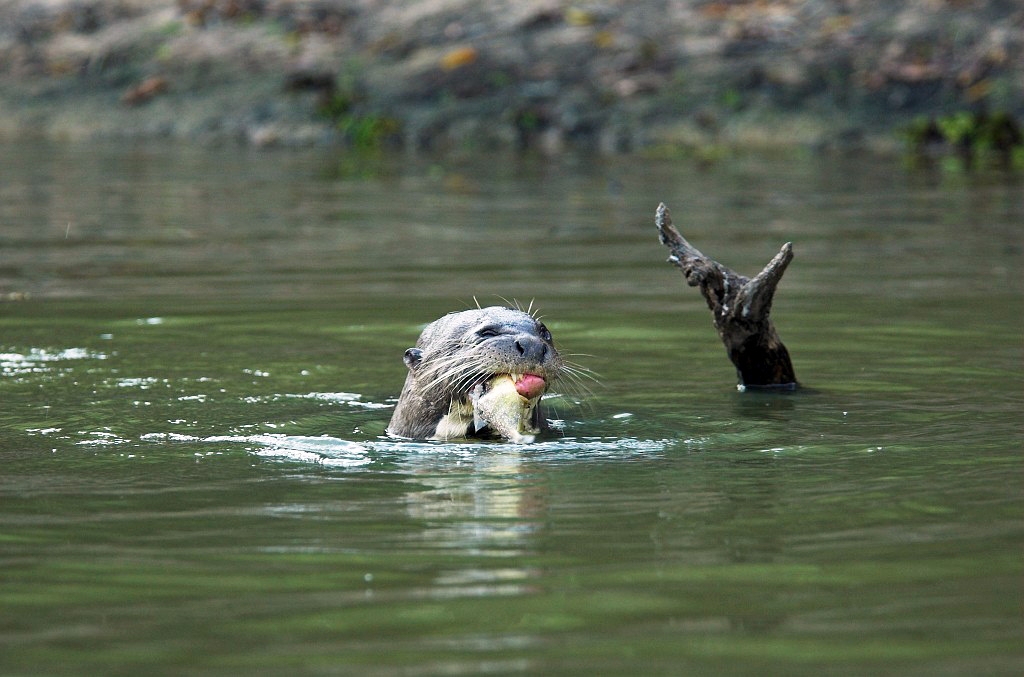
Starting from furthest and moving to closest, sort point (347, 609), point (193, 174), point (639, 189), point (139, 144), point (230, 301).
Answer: point (139, 144), point (193, 174), point (639, 189), point (230, 301), point (347, 609)

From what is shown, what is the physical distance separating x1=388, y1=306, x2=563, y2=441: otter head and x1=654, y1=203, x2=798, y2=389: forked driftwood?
93 centimetres

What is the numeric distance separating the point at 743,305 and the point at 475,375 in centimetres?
153

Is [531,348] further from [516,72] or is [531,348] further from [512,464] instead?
[516,72]

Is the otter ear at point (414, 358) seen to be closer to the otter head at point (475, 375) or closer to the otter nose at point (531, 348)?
the otter head at point (475, 375)

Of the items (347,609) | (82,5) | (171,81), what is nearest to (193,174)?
(171,81)

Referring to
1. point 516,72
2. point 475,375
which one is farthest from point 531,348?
point 516,72

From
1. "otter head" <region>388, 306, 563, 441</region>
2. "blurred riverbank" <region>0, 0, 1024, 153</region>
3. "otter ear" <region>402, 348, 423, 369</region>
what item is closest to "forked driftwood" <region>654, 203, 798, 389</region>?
"otter head" <region>388, 306, 563, 441</region>

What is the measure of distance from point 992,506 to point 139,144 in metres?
17.8

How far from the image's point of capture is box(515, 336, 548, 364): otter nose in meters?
6.51

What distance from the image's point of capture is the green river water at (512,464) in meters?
4.04

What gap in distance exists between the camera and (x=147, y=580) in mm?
4547

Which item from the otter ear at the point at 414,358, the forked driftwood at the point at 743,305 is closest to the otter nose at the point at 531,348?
the otter ear at the point at 414,358

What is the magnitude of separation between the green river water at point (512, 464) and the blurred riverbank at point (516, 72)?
523 centimetres

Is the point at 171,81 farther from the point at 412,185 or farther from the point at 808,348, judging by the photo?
the point at 808,348
